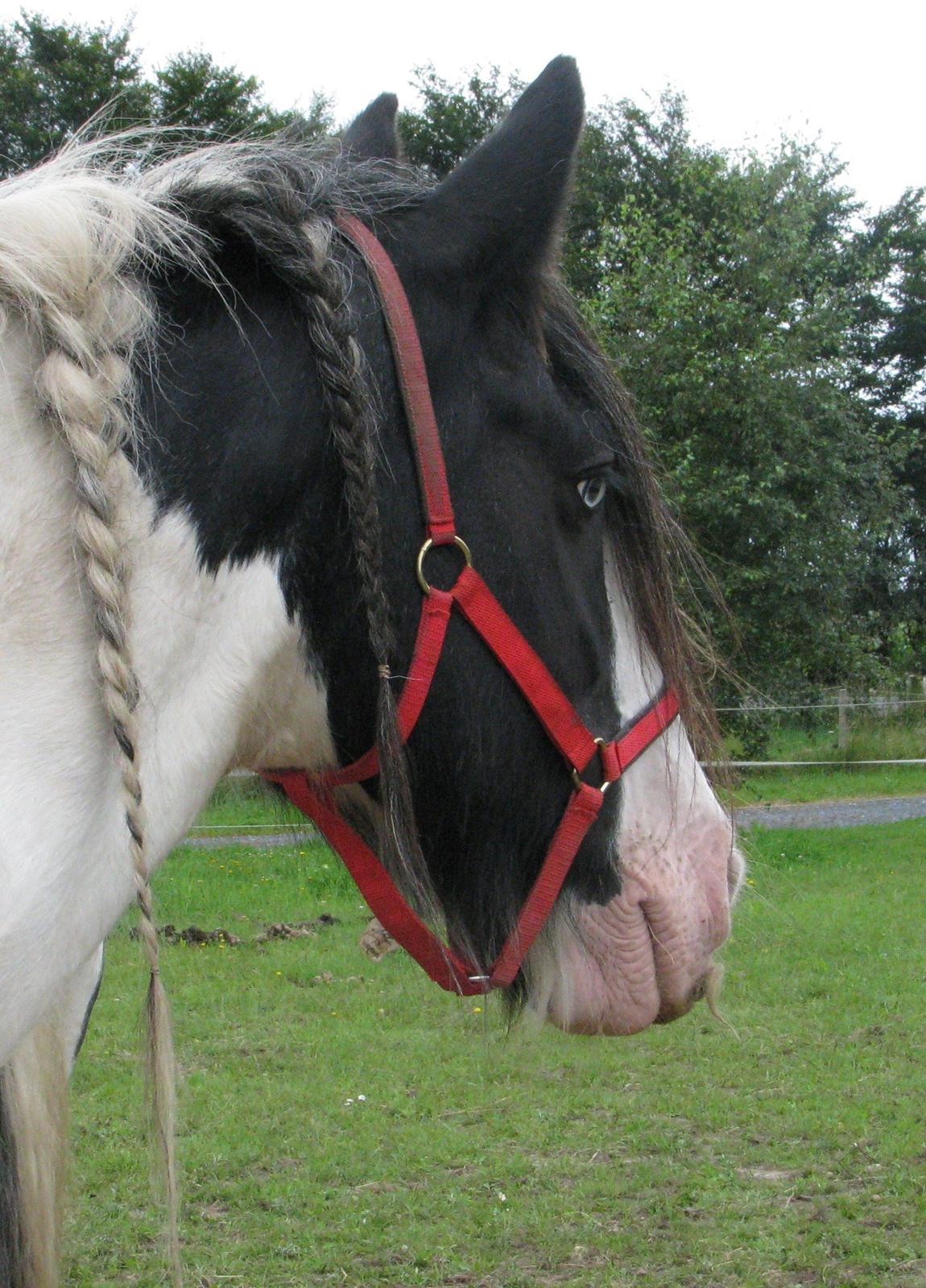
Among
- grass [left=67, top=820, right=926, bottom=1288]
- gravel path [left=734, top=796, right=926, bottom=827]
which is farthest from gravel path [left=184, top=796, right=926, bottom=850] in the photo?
grass [left=67, top=820, right=926, bottom=1288]

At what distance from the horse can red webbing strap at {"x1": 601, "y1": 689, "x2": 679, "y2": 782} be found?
0.01m

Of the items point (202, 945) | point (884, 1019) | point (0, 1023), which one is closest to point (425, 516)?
point (0, 1023)

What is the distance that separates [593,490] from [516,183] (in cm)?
36

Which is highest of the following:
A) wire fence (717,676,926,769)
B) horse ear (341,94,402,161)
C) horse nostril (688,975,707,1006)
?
horse ear (341,94,402,161)

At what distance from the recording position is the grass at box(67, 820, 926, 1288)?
3613mm

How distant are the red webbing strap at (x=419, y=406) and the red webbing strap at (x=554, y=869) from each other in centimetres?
36

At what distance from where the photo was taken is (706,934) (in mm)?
1505

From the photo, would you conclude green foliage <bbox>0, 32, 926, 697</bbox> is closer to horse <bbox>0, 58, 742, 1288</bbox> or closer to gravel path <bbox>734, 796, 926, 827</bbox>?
gravel path <bbox>734, 796, 926, 827</bbox>

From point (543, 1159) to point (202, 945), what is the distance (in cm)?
379

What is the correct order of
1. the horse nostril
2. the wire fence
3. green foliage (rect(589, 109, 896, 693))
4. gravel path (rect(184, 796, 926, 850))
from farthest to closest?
the wire fence
gravel path (rect(184, 796, 926, 850))
green foliage (rect(589, 109, 896, 693))
the horse nostril

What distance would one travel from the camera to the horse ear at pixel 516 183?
1.28 meters

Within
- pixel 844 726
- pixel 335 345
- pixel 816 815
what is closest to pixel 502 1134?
pixel 335 345

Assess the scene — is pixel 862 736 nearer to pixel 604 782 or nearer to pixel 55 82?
pixel 55 82

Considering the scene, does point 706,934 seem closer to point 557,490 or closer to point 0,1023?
point 557,490
